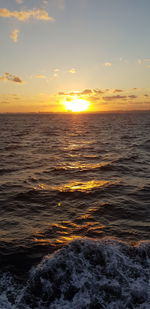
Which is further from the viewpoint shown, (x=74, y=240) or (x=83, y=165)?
(x=83, y=165)

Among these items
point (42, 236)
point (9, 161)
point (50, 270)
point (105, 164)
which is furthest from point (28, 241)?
point (9, 161)

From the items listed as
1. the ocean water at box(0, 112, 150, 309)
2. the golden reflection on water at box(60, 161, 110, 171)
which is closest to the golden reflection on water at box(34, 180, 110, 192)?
the ocean water at box(0, 112, 150, 309)

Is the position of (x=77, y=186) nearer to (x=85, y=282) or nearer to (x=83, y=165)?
(x=83, y=165)

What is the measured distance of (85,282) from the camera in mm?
5621

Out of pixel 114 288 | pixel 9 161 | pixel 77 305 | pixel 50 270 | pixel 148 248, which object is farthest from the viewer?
pixel 9 161

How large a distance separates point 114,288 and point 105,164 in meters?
13.7

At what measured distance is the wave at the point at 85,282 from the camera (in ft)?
17.1

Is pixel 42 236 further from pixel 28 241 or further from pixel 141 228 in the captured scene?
pixel 141 228

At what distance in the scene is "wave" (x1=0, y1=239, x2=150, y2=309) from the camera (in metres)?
5.22

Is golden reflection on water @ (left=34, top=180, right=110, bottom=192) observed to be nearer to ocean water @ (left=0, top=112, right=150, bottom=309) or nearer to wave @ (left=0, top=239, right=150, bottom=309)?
ocean water @ (left=0, top=112, right=150, bottom=309)

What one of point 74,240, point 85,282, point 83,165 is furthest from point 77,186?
point 85,282

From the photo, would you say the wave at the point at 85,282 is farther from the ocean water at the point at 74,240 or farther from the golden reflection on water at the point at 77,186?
the golden reflection on water at the point at 77,186

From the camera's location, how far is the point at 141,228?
8.66 m

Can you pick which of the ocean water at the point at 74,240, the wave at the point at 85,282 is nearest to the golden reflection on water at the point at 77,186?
the ocean water at the point at 74,240
